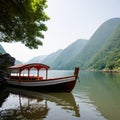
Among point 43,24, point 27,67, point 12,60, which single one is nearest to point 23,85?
point 27,67

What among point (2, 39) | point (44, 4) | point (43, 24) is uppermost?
point (44, 4)

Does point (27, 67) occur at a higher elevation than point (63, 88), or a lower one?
higher

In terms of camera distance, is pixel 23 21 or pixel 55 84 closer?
pixel 23 21

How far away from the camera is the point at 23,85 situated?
30984mm

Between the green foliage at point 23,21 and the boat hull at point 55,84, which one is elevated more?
the green foliage at point 23,21

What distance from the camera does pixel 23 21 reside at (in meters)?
24.3

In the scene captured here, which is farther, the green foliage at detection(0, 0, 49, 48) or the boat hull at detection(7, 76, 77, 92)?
the boat hull at detection(7, 76, 77, 92)

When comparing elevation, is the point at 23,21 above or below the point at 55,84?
above

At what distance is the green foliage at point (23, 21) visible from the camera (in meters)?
16.7

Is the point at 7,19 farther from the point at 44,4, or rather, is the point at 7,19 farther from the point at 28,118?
the point at 44,4

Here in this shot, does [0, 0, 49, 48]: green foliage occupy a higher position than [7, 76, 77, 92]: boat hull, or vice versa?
[0, 0, 49, 48]: green foliage

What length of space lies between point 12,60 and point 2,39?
47.8 ft

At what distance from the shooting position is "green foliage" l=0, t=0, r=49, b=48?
1669 cm

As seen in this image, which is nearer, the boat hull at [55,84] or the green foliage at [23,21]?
the green foliage at [23,21]
